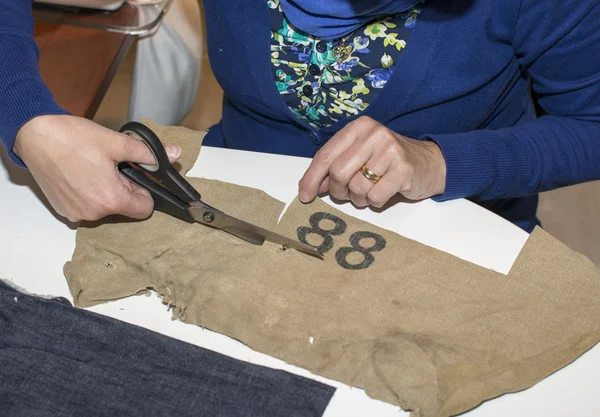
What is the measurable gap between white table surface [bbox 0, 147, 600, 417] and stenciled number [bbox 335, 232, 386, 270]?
0.03 m

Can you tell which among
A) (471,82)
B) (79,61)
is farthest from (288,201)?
(79,61)

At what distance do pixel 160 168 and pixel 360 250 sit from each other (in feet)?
0.72

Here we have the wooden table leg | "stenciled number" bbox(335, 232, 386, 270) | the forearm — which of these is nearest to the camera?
"stenciled number" bbox(335, 232, 386, 270)

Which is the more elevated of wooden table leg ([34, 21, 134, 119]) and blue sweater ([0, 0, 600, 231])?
blue sweater ([0, 0, 600, 231])

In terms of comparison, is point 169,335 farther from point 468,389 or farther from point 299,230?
point 468,389

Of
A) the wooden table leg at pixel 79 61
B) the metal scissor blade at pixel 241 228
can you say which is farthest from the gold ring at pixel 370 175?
the wooden table leg at pixel 79 61

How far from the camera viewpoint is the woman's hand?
0.76m

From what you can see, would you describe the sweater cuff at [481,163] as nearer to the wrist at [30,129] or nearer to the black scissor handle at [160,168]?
the black scissor handle at [160,168]

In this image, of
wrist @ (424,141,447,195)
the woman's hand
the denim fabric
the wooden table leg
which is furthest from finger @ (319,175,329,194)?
the wooden table leg

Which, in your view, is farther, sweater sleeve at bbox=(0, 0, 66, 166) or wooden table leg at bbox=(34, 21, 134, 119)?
wooden table leg at bbox=(34, 21, 134, 119)

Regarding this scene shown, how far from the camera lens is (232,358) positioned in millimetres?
651

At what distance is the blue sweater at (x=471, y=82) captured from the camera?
0.77 meters

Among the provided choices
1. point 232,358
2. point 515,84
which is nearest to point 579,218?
point 515,84

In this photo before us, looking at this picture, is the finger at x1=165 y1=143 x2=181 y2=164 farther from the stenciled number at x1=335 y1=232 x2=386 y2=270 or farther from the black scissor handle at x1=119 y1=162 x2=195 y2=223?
the stenciled number at x1=335 y1=232 x2=386 y2=270
